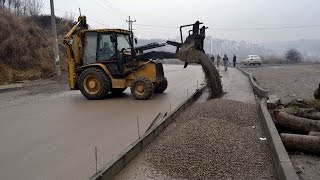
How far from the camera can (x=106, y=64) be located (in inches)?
607

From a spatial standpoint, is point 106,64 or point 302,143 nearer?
point 302,143

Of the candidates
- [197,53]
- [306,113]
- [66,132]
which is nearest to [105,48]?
[197,53]

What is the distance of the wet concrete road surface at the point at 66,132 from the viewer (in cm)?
674

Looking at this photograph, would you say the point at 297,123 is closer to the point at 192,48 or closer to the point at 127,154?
the point at 127,154

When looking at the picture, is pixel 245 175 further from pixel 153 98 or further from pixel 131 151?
pixel 153 98

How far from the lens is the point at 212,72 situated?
572 inches

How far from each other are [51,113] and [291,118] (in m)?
7.42

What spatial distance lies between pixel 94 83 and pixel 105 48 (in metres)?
1.47

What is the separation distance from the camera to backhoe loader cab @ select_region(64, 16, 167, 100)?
1528 centimetres

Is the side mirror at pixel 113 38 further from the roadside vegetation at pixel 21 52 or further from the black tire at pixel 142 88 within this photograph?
the roadside vegetation at pixel 21 52

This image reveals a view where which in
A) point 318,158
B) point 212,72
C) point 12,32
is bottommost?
point 318,158

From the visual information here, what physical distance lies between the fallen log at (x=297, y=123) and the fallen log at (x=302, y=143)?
3.81ft

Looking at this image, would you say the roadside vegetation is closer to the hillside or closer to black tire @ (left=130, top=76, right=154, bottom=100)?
the hillside

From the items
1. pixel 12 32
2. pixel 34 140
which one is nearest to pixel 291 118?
pixel 34 140
